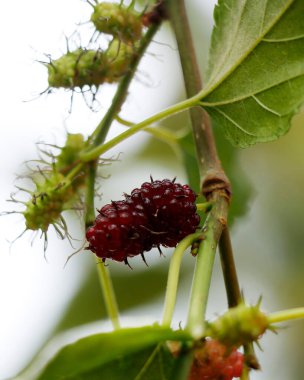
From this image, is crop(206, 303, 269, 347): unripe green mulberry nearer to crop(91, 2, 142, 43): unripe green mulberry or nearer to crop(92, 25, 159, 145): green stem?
crop(92, 25, 159, 145): green stem

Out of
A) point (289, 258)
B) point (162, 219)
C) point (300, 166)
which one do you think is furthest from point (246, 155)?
point (162, 219)

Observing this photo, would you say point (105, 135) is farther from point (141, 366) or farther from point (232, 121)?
point (141, 366)

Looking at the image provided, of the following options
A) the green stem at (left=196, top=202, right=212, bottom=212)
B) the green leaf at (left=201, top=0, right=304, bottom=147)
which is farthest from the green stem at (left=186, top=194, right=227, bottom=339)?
the green leaf at (left=201, top=0, right=304, bottom=147)

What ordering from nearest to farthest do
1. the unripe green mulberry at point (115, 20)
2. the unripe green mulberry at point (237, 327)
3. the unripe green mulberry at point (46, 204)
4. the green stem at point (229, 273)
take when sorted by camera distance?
the unripe green mulberry at point (237, 327), the green stem at point (229, 273), the unripe green mulberry at point (46, 204), the unripe green mulberry at point (115, 20)

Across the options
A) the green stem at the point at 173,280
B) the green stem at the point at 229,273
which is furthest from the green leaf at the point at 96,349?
the green stem at the point at 229,273

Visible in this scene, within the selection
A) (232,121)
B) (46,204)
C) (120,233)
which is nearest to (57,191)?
(46,204)

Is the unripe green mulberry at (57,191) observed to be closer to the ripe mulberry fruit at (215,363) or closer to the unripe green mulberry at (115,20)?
the unripe green mulberry at (115,20)

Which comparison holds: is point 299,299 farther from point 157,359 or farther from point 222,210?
point 157,359
